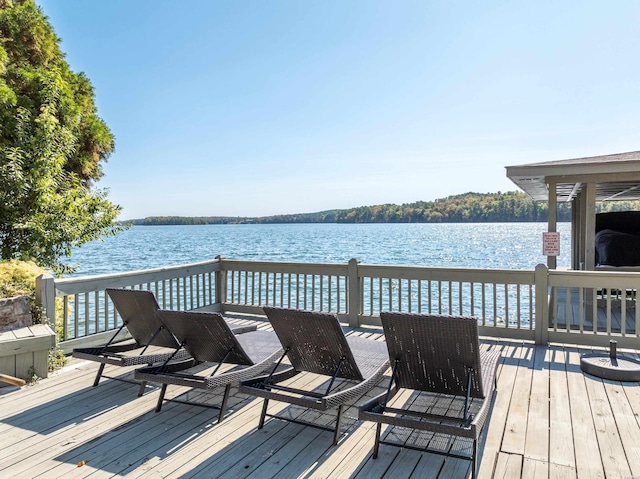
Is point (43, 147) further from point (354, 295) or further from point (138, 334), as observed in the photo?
point (354, 295)

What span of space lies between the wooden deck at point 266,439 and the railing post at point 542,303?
1.34 meters

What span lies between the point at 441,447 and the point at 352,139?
30.2 metres

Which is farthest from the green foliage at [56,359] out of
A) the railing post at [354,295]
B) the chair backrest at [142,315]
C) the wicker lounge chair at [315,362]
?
the railing post at [354,295]

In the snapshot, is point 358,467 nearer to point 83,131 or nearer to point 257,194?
point 83,131

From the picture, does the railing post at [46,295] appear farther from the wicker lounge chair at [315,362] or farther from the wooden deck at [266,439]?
the wicker lounge chair at [315,362]

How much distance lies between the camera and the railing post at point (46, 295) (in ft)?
14.6

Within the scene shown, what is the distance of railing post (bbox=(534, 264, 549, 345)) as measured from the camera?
5219 mm

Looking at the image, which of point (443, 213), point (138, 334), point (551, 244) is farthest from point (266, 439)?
point (443, 213)

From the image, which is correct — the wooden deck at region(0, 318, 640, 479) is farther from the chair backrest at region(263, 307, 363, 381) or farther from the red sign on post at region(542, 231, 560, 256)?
the red sign on post at region(542, 231, 560, 256)

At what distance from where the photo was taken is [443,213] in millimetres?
44250

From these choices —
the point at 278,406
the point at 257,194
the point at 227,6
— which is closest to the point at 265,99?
the point at 227,6

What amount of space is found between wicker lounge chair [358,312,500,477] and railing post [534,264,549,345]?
255 centimetres

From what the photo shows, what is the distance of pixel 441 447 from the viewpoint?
9.32 feet

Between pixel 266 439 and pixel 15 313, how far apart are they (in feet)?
9.30
